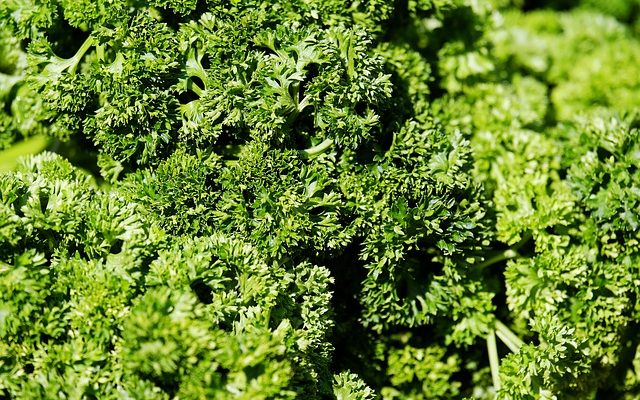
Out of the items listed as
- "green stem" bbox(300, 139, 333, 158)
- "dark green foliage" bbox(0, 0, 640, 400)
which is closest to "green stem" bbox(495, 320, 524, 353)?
"dark green foliage" bbox(0, 0, 640, 400)

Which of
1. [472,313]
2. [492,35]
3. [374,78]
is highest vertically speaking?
[374,78]

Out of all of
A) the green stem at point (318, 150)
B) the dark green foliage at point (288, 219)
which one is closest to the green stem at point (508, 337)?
the dark green foliage at point (288, 219)

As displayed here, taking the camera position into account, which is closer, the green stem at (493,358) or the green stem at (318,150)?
the green stem at (318,150)

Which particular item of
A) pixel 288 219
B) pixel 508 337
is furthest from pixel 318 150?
pixel 508 337

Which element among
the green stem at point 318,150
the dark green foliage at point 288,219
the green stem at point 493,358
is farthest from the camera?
the green stem at point 493,358

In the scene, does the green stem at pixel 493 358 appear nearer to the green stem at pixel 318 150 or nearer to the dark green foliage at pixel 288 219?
the dark green foliage at pixel 288 219

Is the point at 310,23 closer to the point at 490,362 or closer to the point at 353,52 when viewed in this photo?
the point at 353,52

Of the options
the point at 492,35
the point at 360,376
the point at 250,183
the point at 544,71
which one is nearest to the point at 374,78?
the point at 250,183

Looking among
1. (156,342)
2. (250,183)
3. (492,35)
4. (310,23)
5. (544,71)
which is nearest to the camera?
(156,342)
